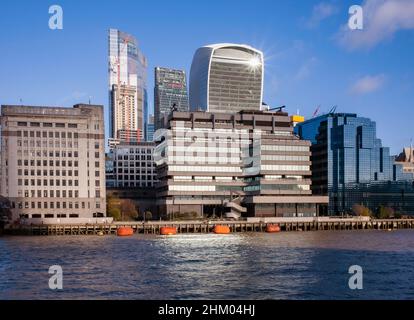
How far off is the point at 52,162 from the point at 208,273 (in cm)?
11032

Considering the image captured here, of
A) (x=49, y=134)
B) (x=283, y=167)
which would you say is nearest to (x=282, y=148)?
(x=283, y=167)

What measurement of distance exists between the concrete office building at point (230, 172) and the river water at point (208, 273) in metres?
82.6

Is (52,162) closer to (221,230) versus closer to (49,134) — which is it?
(49,134)

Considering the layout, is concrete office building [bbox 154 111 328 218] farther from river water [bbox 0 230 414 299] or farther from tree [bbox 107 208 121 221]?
river water [bbox 0 230 414 299]

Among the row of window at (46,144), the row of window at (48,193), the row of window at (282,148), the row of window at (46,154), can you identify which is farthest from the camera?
the row of window at (282,148)

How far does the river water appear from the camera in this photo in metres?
46.3

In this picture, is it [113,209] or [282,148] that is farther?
[282,148]

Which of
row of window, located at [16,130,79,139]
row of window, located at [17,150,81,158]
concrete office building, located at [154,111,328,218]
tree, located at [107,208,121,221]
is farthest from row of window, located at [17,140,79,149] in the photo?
concrete office building, located at [154,111,328,218]

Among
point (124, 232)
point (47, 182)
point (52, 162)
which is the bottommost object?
point (124, 232)

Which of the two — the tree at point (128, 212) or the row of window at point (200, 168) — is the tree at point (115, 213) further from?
the row of window at point (200, 168)

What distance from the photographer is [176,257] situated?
73562 mm

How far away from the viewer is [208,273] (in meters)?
57.1

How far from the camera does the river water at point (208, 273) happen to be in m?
46.3

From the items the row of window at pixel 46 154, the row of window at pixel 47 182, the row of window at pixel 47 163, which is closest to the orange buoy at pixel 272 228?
the row of window at pixel 47 182
